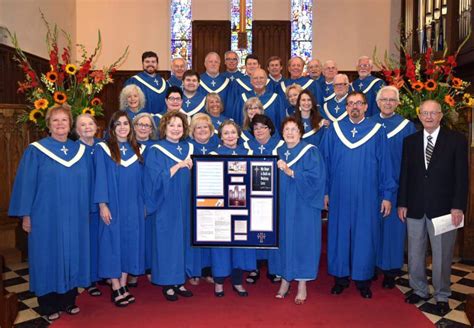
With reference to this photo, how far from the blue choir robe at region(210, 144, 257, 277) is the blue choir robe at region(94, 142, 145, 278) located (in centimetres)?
72

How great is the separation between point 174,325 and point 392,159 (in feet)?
8.77

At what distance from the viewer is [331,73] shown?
22.4 ft

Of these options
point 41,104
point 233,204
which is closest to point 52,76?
point 41,104

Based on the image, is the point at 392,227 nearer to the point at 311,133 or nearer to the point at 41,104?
the point at 311,133

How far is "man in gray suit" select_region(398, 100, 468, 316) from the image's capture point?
4418 millimetres

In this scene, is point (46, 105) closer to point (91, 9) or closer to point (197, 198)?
point (197, 198)

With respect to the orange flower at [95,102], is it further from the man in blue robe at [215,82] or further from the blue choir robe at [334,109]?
the blue choir robe at [334,109]

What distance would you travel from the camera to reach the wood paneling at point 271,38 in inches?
502

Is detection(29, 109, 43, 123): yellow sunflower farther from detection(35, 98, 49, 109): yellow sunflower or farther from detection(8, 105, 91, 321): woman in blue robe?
detection(8, 105, 91, 321): woman in blue robe

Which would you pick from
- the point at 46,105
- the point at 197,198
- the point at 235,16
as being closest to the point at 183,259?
the point at 197,198

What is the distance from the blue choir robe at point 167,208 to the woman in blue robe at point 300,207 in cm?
96

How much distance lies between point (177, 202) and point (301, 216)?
1184mm

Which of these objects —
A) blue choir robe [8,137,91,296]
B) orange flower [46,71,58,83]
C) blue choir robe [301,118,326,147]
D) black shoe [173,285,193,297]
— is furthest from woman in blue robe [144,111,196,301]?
blue choir robe [301,118,326,147]

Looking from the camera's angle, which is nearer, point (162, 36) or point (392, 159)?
point (392, 159)
